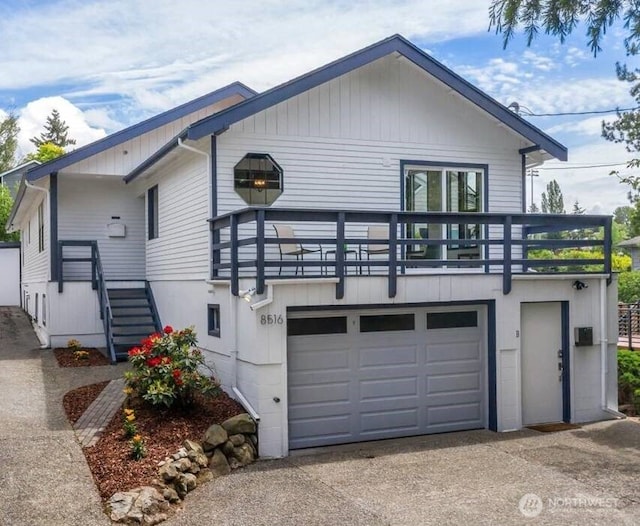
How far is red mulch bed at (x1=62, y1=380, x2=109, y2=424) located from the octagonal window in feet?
12.3

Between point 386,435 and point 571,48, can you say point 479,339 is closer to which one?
point 386,435

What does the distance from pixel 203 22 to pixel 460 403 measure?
7307 mm

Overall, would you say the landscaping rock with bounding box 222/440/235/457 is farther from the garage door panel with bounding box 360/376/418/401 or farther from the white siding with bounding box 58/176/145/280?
the white siding with bounding box 58/176/145/280

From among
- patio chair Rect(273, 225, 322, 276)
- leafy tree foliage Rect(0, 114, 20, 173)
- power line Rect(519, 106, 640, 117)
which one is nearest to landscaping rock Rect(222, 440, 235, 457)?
patio chair Rect(273, 225, 322, 276)

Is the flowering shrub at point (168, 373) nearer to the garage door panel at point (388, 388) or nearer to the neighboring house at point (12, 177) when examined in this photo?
the garage door panel at point (388, 388)

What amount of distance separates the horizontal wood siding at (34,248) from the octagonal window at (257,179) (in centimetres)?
663

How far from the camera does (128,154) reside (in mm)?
14680

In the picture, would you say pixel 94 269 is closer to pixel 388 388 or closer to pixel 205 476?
pixel 388 388

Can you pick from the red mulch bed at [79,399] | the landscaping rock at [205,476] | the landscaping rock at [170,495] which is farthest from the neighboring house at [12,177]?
the landscaping rock at [170,495]

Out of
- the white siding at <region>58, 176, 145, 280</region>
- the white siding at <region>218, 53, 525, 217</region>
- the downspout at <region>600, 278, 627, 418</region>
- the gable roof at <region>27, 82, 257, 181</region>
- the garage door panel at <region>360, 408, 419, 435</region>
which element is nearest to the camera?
the garage door panel at <region>360, 408, 419, 435</region>

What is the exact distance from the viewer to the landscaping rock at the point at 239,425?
784 cm

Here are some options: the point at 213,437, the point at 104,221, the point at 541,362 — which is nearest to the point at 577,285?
the point at 541,362

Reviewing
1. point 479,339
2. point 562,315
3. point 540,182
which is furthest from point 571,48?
point 540,182

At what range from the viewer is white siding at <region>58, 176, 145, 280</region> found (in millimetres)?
14898
